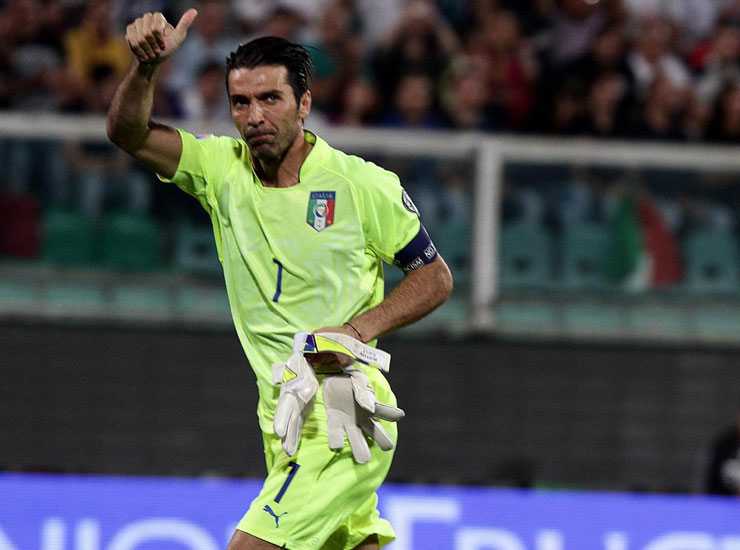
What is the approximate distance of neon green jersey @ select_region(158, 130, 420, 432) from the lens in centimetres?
487

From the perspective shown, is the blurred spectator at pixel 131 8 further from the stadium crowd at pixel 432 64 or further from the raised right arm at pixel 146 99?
the raised right arm at pixel 146 99

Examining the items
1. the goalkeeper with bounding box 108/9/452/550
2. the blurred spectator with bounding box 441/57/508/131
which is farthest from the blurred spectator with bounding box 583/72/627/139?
the goalkeeper with bounding box 108/9/452/550

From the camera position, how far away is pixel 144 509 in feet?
24.9

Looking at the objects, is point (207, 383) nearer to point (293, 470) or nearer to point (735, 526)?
point (735, 526)

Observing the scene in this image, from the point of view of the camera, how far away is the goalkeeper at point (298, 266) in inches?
187

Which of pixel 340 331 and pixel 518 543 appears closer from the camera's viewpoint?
pixel 340 331

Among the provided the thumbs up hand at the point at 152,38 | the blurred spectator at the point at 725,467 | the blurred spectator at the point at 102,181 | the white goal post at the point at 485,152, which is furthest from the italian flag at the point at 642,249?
the thumbs up hand at the point at 152,38

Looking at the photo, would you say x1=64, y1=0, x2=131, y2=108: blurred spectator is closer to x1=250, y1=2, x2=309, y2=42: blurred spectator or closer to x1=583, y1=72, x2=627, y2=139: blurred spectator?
x1=250, y1=2, x2=309, y2=42: blurred spectator

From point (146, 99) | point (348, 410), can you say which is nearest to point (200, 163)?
point (146, 99)

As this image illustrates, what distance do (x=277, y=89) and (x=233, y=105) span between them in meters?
0.15

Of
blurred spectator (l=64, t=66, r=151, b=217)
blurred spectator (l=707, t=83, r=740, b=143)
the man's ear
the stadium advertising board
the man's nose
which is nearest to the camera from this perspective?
the man's nose

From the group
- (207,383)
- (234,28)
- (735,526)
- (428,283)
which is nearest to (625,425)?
(735,526)

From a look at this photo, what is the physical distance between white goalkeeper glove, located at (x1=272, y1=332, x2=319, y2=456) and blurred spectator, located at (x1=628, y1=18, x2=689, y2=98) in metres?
5.93

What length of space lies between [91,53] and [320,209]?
5173 millimetres
